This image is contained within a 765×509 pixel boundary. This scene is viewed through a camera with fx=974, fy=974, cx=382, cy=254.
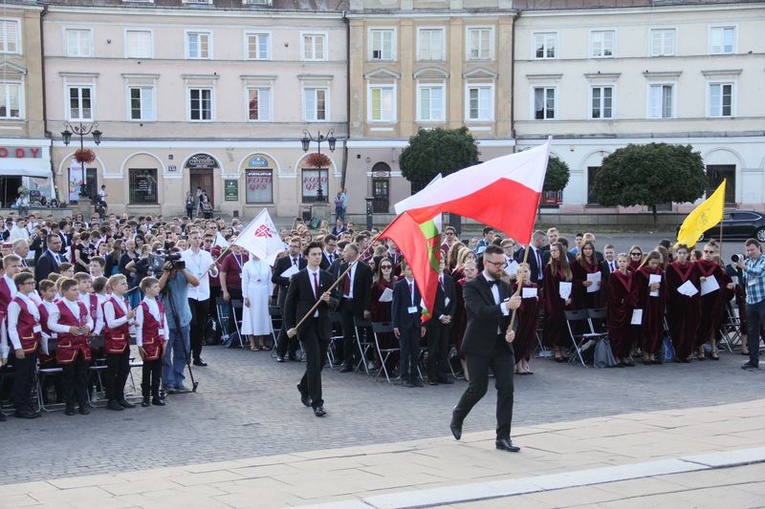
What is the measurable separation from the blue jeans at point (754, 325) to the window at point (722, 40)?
45.6 m

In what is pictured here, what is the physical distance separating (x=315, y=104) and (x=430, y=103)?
691cm

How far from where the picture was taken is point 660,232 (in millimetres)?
50625

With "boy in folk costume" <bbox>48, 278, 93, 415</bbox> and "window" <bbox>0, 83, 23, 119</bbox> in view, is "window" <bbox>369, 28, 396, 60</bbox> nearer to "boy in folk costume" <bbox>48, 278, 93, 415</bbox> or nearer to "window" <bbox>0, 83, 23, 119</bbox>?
"window" <bbox>0, 83, 23, 119</bbox>

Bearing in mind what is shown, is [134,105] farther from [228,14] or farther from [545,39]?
[545,39]

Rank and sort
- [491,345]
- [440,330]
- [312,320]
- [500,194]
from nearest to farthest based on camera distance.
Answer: [491,345] → [500,194] → [312,320] → [440,330]

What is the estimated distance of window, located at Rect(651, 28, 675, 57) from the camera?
57281mm

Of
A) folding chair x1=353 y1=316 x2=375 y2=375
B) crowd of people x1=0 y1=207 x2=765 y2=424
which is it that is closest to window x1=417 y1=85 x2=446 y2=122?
crowd of people x1=0 y1=207 x2=765 y2=424

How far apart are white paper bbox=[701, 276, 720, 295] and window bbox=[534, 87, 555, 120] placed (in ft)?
141

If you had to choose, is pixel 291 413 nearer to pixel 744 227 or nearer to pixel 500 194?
pixel 500 194

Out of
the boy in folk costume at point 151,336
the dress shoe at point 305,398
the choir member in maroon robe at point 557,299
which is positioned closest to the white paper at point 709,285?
the choir member in maroon robe at point 557,299

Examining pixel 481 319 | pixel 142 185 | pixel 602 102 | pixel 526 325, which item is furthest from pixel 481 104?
pixel 481 319

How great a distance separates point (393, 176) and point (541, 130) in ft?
30.6

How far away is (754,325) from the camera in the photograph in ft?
50.8

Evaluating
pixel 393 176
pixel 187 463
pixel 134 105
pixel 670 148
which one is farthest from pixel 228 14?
pixel 187 463
